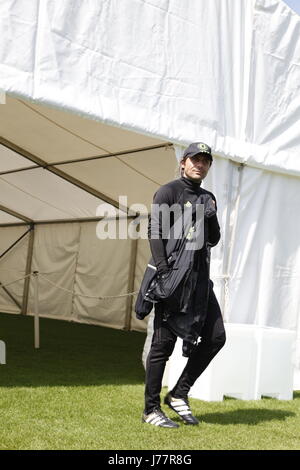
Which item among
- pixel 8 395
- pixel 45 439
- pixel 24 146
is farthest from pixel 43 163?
pixel 45 439

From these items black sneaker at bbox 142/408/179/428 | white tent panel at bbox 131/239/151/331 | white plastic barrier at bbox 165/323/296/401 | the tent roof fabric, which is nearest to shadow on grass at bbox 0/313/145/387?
white tent panel at bbox 131/239/151/331

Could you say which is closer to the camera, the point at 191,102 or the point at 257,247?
the point at 191,102

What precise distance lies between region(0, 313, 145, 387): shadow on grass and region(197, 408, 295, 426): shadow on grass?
1.30 m

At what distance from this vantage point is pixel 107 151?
7.84 m

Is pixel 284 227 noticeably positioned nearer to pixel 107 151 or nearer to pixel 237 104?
pixel 237 104

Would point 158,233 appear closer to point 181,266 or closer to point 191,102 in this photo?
point 181,266

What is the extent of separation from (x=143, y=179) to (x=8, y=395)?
15.4ft

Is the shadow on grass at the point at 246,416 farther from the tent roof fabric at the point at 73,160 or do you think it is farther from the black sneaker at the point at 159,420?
the tent roof fabric at the point at 73,160

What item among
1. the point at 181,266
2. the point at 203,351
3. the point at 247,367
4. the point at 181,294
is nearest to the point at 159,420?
the point at 203,351

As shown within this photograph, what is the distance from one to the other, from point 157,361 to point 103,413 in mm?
743

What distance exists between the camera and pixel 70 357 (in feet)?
23.8

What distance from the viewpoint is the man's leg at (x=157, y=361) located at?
12.1ft

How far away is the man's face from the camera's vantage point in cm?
381

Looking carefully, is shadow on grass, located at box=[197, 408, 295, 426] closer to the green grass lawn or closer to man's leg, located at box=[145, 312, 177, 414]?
A: the green grass lawn
